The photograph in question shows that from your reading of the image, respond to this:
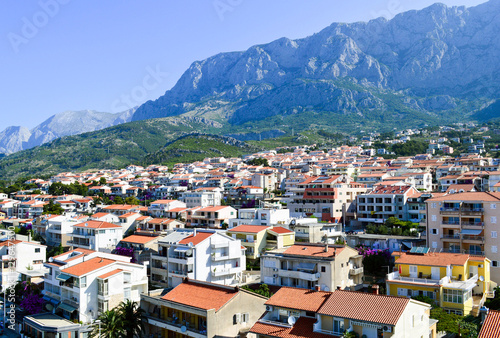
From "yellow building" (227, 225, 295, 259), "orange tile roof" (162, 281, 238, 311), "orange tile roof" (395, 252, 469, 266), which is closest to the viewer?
"orange tile roof" (162, 281, 238, 311)

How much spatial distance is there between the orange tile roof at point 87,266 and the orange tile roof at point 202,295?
8.78 m

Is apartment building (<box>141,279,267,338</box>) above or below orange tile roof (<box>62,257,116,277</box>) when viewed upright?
below

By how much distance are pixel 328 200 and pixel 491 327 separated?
5926cm

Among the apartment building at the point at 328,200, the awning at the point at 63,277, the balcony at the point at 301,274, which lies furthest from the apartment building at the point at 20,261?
the apartment building at the point at 328,200

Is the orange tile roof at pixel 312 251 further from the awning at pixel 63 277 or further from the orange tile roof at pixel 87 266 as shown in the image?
the awning at pixel 63 277

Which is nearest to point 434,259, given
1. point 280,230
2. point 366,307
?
point 366,307

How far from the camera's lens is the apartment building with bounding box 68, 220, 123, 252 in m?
58.1

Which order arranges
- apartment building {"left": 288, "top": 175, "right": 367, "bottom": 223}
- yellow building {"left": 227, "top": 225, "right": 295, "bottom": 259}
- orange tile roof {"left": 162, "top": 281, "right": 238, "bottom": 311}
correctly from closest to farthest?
orange tile roof {"left": 162, "top": 281, "right": 238, "bottom": 311} → yellow building {"left": 227, "top": 225, "right": 295, "bottom": 259} → apartment building {"left": 288, "top": 175, "right": 367, "bottom": 223}

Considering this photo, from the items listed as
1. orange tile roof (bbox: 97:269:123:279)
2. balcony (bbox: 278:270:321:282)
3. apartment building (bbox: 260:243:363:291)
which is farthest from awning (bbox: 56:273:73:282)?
balcony (bbox: 278:270:321:282)

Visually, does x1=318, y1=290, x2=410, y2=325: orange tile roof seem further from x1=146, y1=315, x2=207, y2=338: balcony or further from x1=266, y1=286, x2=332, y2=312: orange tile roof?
x1=146, y1=315, x2=207, y2=338: balcony

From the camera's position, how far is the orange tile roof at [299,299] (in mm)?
25281

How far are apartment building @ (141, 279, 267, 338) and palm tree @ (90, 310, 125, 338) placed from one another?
2201mm

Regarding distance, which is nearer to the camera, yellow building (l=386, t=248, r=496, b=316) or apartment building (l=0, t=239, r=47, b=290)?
yellow building (l=386, t=248, r=496, b=316)

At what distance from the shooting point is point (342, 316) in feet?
73.0
